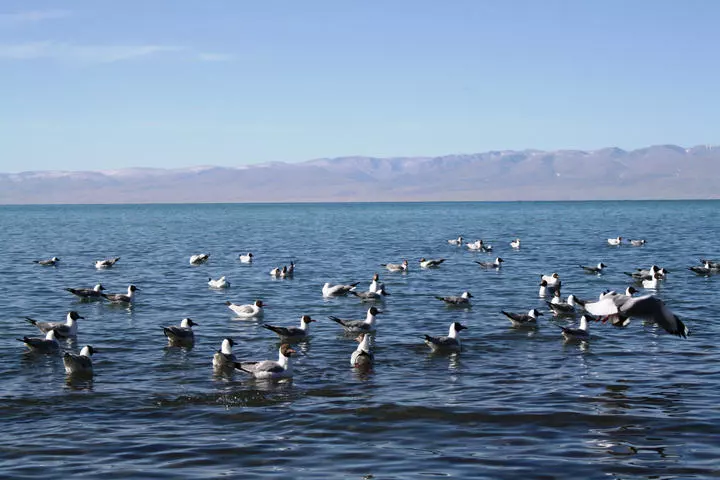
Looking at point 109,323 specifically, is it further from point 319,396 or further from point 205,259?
point 205,259

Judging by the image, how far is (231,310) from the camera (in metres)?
34.8

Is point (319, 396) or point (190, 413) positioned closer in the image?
point (190, 413)

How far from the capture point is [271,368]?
835 inches

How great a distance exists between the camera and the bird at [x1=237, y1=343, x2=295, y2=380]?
69.2 feet

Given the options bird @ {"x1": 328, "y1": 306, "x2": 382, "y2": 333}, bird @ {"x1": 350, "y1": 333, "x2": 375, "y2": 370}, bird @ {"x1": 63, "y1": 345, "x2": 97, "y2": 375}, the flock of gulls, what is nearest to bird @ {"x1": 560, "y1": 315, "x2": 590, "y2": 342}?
the flock of gulls

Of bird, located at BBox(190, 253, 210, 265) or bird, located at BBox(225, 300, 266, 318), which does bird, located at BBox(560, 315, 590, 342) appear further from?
bird, located at BBox(190, 253, 210, 265)

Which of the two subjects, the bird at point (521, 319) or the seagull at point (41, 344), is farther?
the bird at point (521, 319)

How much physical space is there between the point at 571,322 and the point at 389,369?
421 inches

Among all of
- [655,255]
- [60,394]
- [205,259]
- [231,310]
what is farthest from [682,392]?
[655,255]

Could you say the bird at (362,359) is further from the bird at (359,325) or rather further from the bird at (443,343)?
the bird at (359,325)

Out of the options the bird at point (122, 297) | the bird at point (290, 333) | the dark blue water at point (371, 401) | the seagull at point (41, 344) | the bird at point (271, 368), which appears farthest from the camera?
the bird at point (122, 297)

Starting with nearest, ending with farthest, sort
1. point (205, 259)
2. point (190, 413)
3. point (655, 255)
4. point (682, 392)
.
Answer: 1. point (190, 413)
2. point (682, 392)
3. point (205, 259)
4. point (655, 255)

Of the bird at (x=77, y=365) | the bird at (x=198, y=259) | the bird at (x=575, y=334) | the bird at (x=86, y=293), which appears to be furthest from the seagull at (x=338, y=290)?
the bird at (x=198, y=259)

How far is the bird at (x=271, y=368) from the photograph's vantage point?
69.2 ft
